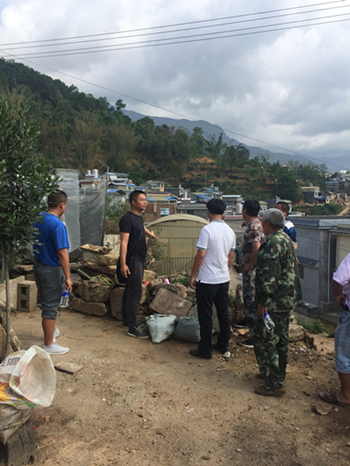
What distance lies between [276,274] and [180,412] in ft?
4.73

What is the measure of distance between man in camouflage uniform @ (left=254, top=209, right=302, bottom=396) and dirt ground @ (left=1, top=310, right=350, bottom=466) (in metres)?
0.22

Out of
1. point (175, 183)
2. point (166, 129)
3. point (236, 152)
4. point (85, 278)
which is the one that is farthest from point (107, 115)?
point (85, 278)

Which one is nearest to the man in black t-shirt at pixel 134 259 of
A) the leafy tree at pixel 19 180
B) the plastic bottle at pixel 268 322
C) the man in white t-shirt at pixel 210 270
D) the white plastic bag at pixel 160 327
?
the white plastic bag at pixel 160 327

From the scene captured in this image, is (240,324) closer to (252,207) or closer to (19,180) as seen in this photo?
(252,207)

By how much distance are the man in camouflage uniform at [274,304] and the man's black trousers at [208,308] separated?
2.05 feet

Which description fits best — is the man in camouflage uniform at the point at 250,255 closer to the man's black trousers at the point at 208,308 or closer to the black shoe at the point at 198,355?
the man's black trousers at the point at 208,308

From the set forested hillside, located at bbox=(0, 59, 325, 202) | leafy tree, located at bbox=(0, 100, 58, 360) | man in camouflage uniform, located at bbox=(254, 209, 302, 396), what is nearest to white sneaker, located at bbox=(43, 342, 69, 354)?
leafy tree, located at bbox=(0, 100, 58, 360)

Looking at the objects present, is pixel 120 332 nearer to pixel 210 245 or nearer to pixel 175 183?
pixel 210 245

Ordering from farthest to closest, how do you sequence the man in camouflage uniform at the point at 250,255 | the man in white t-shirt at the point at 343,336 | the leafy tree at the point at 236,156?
the leafy tree at the point at 236,156, the man in camouflage uniform at the point at 250,255, the man in white t-shirt at the point at 343,336

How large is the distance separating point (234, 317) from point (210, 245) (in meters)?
1.60

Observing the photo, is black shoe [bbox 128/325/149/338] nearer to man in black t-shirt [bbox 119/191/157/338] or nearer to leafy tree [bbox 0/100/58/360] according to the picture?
man in black t-shirt [bbox 119/191/157/338]

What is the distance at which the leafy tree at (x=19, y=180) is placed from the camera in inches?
99.7

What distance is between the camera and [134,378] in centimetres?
319

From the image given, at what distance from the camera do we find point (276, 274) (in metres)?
2.97
